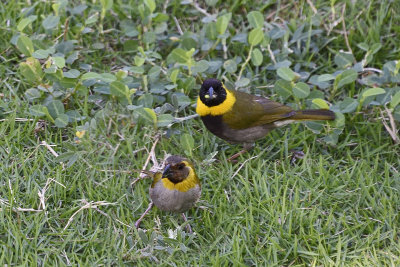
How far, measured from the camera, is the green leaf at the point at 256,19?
19.2 feet

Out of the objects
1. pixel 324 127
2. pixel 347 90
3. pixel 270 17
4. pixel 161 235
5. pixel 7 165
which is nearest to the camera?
pixel 161 235

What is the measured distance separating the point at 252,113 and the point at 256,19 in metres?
1.17

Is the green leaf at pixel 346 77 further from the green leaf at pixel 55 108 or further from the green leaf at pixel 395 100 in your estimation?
the green leaf at pixel 55 108

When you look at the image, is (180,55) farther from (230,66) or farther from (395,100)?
(395,100)

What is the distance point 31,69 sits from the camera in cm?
529

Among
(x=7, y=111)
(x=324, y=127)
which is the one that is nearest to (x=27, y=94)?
(x=7, y=111)

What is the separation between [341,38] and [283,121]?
4.80 ft

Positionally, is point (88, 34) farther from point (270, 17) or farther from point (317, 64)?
point (317, 64)

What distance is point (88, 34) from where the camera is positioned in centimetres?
614

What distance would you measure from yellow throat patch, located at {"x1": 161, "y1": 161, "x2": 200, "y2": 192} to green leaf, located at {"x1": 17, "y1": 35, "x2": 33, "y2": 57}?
6.65ft

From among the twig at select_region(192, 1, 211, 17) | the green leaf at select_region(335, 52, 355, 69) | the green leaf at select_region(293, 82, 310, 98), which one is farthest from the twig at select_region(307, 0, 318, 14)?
the green leaf at select_region(293, 82, 310, 98)

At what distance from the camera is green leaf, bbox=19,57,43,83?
528 cm

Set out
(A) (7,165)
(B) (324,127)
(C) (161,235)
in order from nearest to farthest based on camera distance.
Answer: (C) (161,235) → (A) (7,165) → (B) (324,127)

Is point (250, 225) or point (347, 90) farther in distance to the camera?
point (347, 90)
